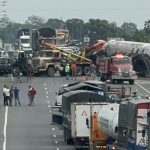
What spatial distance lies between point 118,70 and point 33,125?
29718 mm

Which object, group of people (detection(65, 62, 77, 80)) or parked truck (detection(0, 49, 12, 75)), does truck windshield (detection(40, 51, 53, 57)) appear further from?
group of people (detection(65, 62, 77, 80))

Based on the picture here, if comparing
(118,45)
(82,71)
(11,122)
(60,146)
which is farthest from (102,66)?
(60,146)

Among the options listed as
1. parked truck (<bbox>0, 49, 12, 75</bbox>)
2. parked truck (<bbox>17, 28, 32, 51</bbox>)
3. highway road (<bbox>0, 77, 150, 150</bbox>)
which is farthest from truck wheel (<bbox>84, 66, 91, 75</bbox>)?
parked truck (<bbox>17, 28, 32, 51</bbox>)

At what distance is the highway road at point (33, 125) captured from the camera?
46.6 metres

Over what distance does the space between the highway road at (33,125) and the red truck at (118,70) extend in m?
2.60

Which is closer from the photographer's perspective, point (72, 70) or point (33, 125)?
point (33, 125)

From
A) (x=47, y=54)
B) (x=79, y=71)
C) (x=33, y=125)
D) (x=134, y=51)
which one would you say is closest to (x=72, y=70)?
(x=79, y=71)

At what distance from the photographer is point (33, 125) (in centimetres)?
5516

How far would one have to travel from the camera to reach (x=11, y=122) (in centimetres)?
5675

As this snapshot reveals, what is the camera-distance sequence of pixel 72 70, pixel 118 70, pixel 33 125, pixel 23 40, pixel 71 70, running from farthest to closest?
pixel 23 40 → pixel 71 70 → pixel 72 70 → pixel 118 70 → pixel 33 125

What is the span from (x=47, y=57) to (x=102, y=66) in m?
6.28

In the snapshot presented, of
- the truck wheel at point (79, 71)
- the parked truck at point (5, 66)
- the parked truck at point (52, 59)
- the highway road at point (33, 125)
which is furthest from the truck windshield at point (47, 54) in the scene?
the highway road at point (33, 125)

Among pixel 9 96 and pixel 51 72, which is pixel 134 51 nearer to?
pixel 51 72

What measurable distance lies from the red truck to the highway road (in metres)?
2.60
